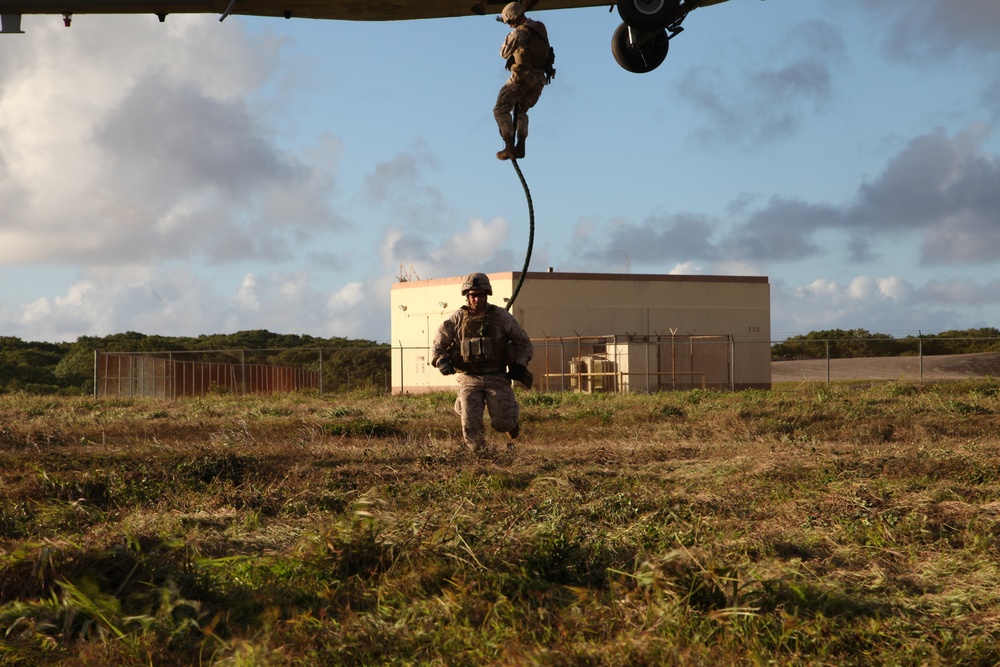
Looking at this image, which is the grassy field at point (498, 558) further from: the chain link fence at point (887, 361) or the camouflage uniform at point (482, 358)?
the chain link fence at point (887, 361)

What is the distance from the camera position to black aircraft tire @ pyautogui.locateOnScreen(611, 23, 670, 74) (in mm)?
10453

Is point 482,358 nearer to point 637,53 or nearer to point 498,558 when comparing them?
point 637,53

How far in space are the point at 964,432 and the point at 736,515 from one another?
27.4ft

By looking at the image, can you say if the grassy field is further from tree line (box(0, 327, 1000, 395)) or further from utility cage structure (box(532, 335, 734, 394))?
tree line (box(0, 327, 1000, 395))

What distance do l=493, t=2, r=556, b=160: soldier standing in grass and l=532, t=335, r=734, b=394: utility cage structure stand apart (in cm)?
2464

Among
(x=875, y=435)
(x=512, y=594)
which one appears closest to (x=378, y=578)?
(x=512, y=594)

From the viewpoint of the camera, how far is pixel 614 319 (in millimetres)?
41562

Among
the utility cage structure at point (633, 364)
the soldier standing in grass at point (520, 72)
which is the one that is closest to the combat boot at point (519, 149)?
the soldier standing in grass at point (520, 72)

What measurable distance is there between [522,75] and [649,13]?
156cm

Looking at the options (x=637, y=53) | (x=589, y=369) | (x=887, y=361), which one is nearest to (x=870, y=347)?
(x=887, y=361)

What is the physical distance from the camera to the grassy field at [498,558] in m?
3.96

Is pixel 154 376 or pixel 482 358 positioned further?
pixel 154 376

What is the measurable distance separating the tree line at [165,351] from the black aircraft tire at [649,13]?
93.6 feet

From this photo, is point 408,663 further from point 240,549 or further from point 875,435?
point 875,435
